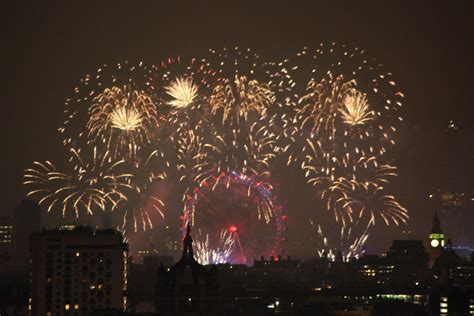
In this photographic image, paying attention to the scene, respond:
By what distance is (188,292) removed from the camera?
113 m

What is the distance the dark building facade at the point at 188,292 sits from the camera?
112938 mm

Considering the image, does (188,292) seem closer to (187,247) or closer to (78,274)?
(187,247)

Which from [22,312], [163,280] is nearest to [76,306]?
[22,312]

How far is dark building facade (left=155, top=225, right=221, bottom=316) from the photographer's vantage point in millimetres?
112938

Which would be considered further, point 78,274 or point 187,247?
point 78,274

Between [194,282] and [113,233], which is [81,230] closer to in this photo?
[113,233]

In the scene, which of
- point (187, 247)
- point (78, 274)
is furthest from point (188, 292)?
point (78, 274)

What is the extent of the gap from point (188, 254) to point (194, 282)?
6.90 feet

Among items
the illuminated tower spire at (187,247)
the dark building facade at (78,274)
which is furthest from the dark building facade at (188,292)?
the dark building facade at (78,274)

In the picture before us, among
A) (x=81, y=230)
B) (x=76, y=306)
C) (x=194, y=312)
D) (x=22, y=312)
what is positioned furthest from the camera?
(x=22, y=312)

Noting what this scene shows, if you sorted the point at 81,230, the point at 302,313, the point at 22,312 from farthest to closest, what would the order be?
the point at 302,313 → the point at 22,312 → the point at 81,230

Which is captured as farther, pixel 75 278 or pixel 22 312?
pixel 22 312

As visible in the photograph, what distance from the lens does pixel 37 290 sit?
158m

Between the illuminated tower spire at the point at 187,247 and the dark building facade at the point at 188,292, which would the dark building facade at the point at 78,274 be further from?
the illuminated tower spire at the point at 187,247
